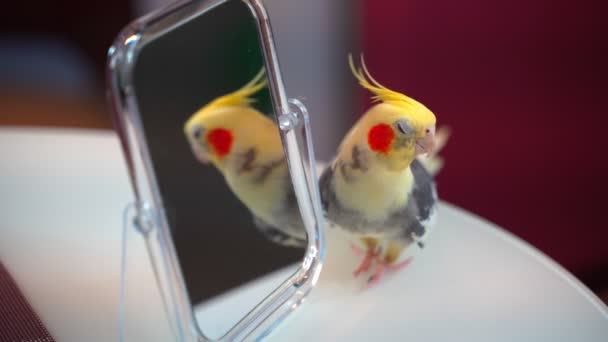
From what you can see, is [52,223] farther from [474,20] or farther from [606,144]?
[606,144]

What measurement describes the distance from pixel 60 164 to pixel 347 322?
0.48 meters

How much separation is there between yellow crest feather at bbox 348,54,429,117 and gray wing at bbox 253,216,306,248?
158mm

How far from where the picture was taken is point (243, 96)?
52 centimetres

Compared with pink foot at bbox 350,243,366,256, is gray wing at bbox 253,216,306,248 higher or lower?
higher

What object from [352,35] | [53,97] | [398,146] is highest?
[398,146]

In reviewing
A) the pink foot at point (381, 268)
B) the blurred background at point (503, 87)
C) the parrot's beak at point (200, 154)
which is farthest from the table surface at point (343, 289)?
the blurred background at point (503, 87)

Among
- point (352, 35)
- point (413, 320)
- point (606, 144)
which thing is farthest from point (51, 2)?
point (413, 320)

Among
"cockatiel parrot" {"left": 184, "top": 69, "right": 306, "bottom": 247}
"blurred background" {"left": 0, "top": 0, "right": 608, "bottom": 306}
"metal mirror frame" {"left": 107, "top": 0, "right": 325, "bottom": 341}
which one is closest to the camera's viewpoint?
"metal mirror frame" {"left": 107, "top": 0, "right": 325, "bottom": 341}

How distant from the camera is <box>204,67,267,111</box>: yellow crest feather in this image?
1.61 ft

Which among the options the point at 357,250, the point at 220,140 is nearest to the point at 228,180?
the point at 220,140

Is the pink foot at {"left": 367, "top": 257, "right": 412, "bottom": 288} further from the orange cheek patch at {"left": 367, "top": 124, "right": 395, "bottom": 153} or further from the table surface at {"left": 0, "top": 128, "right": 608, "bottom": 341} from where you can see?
the orange cheek patch at {"left": 367, "top": 124, "right": 395, "bottom": 153}

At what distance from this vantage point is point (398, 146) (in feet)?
1.46

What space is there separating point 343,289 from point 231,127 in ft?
0.60

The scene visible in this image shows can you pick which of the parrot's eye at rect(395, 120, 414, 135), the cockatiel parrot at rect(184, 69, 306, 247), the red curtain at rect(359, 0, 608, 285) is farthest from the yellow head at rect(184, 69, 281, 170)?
the red curtain at rect(359, 0, 608, 285)
